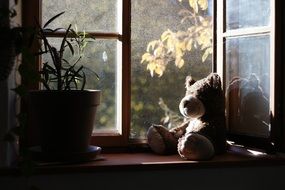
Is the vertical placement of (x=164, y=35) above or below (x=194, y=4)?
below

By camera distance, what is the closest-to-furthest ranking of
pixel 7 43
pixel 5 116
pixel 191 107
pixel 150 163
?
pixel 7 43 < pixel 5 116 < pixel 150 163 < pixel 191 107

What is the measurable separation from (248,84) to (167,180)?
2.00 feet

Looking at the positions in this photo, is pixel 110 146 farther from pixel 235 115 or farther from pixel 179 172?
pixel 235 115

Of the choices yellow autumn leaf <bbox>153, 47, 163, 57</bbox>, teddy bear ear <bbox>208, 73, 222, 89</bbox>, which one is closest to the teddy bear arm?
teddy bear ear <bbox>208, 73, 222, 89</bbox>

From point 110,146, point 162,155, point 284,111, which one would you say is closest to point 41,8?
point 110,146

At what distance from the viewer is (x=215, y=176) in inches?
83.8

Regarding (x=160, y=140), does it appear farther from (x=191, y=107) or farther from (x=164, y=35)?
(x=164, y=35)

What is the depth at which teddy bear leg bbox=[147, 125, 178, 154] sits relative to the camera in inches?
88.6

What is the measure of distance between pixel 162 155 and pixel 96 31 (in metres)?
0.67

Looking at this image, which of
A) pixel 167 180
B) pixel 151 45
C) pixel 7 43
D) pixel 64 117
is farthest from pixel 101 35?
pixel 167 180

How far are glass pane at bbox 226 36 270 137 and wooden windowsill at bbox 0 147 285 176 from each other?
12 centimetres

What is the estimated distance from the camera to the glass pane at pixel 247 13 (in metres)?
2.19

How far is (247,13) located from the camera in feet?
7.47

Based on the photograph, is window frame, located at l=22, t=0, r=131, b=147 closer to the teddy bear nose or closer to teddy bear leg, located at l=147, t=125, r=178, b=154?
teddy bear leg, located at l=147, t=125, r=178, b=154
